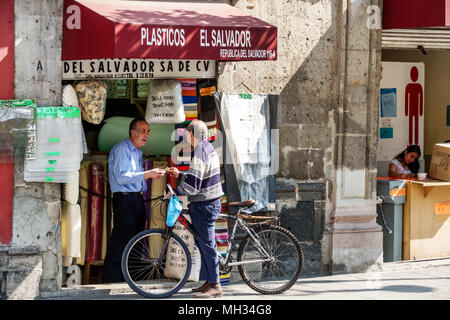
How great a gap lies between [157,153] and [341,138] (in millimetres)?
2271

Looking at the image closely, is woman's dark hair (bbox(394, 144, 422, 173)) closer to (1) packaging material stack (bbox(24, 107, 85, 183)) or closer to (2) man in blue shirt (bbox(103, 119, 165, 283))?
(2) man in blue shirt (bbox(103, 119, 165, 283))

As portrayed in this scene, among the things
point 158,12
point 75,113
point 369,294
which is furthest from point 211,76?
point 369,294

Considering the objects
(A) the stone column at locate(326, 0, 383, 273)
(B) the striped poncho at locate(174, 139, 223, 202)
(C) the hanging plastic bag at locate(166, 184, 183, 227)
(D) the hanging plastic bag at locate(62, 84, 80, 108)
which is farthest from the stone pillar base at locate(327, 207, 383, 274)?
(D) the hanging plastic bag at locate(62, 84, 80, 108)

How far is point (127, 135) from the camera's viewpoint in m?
8.90

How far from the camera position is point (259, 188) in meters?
8.88

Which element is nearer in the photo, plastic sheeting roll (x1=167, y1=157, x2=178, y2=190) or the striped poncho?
the striped poncho

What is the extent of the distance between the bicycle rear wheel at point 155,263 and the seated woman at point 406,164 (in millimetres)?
3946

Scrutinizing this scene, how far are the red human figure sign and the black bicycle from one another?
14.0ft

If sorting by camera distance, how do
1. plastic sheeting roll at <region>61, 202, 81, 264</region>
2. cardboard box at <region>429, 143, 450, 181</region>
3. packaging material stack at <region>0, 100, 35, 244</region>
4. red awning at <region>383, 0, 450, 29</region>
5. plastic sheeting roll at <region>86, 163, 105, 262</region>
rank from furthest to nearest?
1. cardboard box at <region>429, 143, 450, 181</region>
2. red awning at <region>383, 0, 450, 29</region>
3. plastic sheeting roll at <region>86, 163, 105, 262</region>
4. plastic sheeting roll at <region>61, 202, 81, 264</region>
5. packaging material stack at <region>0, 100, 35, 244</region>

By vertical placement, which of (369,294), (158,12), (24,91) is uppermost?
(158,12)

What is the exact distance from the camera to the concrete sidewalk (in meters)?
8.01

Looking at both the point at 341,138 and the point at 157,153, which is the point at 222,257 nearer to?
the point at 157,153

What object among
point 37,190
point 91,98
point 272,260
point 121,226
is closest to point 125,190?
point 121,226

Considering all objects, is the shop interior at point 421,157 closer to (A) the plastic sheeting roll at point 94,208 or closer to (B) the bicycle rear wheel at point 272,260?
(B) the bicycle rear wheel at point 272,260
